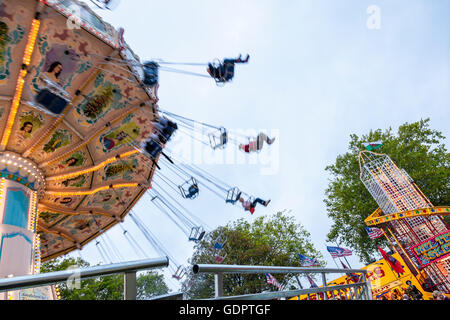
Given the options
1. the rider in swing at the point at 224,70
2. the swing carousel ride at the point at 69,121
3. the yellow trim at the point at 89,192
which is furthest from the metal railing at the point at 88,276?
the yellow trim at the point at 89,192

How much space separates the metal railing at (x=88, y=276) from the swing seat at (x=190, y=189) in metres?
9.75

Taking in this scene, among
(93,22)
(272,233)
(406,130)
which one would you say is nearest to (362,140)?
(406,130)

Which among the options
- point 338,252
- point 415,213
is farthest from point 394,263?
point 338,252

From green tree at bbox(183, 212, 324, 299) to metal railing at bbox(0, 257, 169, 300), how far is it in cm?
2323

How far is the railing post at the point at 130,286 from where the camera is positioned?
67.5 inches

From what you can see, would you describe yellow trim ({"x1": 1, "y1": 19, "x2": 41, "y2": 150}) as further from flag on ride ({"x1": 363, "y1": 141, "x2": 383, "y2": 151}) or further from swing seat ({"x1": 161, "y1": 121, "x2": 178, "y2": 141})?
flag on ride ({"x1": 363, "y1": 141, "x2": 383, "y2": 151})

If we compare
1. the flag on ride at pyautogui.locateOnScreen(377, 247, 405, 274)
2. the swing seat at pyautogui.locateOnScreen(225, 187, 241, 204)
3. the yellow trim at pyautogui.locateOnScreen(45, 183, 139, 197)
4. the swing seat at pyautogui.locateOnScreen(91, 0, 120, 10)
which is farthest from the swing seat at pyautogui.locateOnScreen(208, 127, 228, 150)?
the flag on ride at pyautogui.locateOnScreen(377, 247, 405, 274)

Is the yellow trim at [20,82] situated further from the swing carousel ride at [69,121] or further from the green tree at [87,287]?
the green tree at [87,287]

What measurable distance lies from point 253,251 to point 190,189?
16.4 metres

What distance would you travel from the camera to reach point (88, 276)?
174 centimetres

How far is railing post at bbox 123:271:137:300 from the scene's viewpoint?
1.71 m
